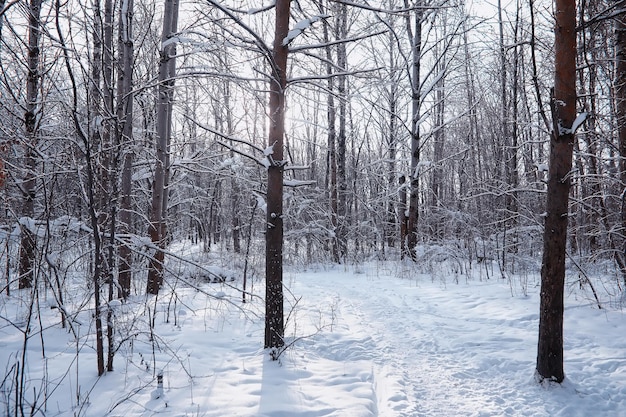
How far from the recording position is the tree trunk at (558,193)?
143 inches

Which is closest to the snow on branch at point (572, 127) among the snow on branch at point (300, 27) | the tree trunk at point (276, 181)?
the snow on branch at point (300, 27)

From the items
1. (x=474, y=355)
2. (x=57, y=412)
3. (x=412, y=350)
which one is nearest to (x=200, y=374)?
(x=57, y=412)

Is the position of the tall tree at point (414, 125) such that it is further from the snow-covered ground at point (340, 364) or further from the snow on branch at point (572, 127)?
the snow on branch at point (572, 127)

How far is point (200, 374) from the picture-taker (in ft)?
13.0

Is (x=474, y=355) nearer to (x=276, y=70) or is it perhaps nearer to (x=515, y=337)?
(x=515, y=337)

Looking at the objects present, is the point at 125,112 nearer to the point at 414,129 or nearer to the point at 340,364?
the point at 340,364

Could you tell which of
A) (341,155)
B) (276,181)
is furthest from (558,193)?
(341,155)

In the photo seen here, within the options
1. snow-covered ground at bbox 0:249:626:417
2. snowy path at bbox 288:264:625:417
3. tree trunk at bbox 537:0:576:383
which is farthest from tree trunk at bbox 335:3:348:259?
tree trunk at bbox 537:0:576:383

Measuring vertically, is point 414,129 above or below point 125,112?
above

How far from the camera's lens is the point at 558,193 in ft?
12.1

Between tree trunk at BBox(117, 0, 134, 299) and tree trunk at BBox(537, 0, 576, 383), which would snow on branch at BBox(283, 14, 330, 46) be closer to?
tree trunk at BBox(117, 0, 134, 299)

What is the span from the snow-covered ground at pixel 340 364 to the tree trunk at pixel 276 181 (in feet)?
1.85

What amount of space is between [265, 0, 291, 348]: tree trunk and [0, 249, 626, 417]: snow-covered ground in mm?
564

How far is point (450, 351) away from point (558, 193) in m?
2.43
